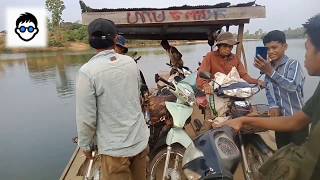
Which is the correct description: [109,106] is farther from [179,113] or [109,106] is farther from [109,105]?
[179,113]

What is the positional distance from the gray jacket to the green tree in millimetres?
54406

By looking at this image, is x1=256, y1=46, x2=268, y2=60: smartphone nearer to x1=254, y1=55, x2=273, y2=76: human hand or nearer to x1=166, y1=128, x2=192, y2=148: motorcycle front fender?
x1=254, y1=55, x2=273, y2=76: human hand

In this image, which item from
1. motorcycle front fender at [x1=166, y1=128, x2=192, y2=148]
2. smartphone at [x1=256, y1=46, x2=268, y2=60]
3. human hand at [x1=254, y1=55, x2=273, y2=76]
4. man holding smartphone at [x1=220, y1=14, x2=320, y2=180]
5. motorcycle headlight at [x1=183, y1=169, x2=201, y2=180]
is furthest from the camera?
motorcycle front fender at [x1=166, y1=128, x2=192, y2=148]

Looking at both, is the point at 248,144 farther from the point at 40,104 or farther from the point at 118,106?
the point at 40,104

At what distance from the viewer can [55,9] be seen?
175ft

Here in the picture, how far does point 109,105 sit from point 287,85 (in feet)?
4.60

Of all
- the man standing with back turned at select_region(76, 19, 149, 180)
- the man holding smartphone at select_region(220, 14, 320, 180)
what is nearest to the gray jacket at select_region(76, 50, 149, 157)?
the man standing with back turned at select_region(76, 19, 149, 180)

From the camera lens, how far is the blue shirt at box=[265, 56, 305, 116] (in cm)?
267

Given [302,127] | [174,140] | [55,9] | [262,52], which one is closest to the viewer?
[302,127]

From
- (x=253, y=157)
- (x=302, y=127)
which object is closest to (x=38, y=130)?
(x=253, y=157)

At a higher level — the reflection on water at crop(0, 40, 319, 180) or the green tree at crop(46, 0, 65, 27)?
the green tree at crop(46, 0, 65, 27)

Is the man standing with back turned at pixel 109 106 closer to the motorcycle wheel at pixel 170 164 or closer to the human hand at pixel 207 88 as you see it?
the motorcycle wheel at pixel 170 164

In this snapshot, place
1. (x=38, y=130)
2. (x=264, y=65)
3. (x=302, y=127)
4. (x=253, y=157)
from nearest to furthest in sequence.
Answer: (x=302, y=127) → (x=264, y=65) → (x=253, y=157) → (x=38, y=130)

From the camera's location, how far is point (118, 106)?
2410mm
